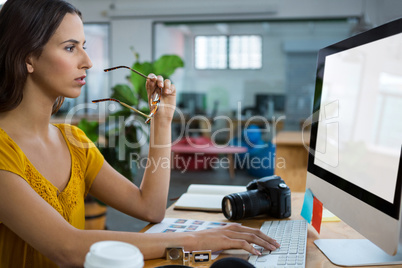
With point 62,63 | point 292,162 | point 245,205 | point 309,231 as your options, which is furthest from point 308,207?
point 292,162

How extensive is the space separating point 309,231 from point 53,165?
76 cm

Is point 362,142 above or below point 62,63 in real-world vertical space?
below

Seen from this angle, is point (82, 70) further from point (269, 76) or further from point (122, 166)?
point (269, 76)

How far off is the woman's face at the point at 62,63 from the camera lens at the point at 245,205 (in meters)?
0.56

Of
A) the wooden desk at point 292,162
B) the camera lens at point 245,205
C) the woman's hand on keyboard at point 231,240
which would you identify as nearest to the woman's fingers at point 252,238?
the woman's hand on keyboard at point 231,240

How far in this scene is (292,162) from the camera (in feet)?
10.5

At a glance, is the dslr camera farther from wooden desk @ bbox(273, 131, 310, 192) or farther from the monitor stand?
wooden desk @ bbox(273, 131, 310, 192)

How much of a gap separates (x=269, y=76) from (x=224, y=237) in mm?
5195

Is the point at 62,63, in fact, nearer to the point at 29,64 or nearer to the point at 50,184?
the point at 29,64

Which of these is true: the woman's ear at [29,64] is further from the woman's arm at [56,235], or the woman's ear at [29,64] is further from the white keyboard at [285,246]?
the white keyboard at [285,246]

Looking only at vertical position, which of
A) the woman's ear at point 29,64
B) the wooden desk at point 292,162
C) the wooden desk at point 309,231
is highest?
the woman's ear at point 29,64

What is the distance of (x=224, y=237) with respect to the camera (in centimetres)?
92

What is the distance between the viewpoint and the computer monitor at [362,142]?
0.77 metres

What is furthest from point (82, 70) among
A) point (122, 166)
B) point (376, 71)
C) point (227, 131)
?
point (227, 131)
